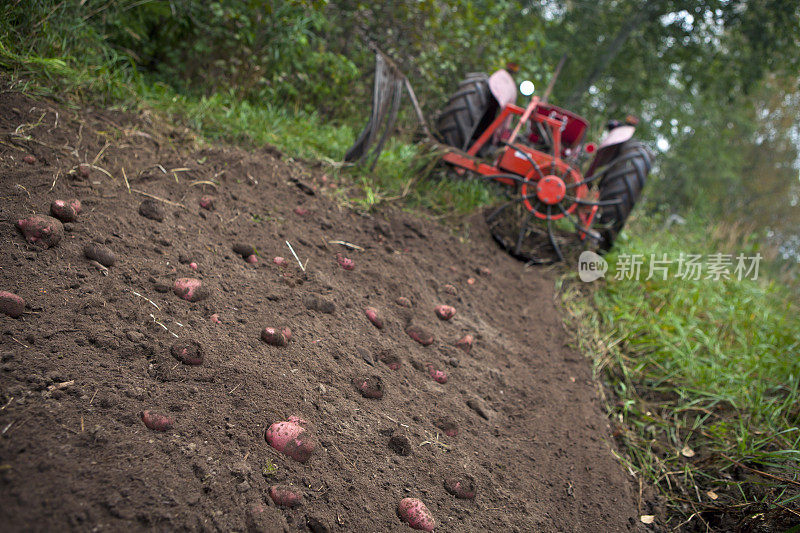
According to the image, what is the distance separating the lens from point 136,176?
6.52 ft

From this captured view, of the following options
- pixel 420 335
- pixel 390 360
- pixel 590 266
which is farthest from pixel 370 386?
pixel 590 266

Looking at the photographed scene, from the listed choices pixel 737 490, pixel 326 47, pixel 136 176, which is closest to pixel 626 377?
pixel 737 490

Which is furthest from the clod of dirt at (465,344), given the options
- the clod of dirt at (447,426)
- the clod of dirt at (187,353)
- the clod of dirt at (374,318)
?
the clod of dirt at (187,353)

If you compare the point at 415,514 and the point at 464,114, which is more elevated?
the point at 464,114

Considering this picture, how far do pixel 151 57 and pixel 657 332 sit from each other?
158 inches

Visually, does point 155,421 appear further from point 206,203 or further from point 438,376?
point 206,203

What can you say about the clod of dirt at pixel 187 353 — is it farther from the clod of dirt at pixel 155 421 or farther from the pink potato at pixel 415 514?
the pink potato at pixel 415 514

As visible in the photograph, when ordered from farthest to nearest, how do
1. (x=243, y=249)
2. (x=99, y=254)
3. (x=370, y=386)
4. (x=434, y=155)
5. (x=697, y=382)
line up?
(x=434, y=155) < (x=697, y=382) < (x=243, y=249) < (x=370, y=386) < (x=99, y=254)

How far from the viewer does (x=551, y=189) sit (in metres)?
A: 3.49

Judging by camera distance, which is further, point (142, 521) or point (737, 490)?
point (737, 490)

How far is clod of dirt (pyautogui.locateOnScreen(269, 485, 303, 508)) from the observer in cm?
109

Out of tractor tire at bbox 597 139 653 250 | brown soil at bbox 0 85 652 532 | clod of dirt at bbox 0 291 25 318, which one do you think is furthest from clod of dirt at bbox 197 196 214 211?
tractor tire at bbox 597 139 653 250

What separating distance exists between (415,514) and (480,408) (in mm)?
676

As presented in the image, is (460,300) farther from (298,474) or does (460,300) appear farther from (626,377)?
(298,474)
